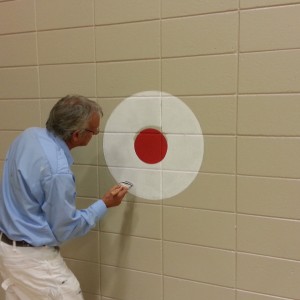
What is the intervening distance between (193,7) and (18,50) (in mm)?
979

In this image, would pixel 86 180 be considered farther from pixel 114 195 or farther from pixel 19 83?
pixel 19 83

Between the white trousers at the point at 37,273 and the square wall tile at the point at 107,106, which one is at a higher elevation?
the square wall tile at the point at 107,106

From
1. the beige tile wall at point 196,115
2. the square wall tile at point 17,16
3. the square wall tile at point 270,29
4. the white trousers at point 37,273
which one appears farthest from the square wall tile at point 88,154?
the square wall tile at point 270,29

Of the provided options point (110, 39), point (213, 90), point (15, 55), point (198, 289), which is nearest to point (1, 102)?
point (15, 55)

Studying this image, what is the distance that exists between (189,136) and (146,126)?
214mm

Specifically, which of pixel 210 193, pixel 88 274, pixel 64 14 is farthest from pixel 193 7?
pixel 88 274

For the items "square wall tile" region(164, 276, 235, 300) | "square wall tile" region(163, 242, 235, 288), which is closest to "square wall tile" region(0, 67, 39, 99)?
"square wall tile" region(163, 242, 235, 288)

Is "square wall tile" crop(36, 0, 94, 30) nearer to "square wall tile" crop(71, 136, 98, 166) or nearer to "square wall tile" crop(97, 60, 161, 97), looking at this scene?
"square wall tile" crop(97, 60, 161, 97)

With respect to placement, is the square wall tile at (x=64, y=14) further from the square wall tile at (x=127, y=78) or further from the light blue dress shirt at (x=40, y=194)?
the light blue dress shirt at (x=40, y=194)

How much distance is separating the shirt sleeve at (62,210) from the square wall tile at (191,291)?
54 cm

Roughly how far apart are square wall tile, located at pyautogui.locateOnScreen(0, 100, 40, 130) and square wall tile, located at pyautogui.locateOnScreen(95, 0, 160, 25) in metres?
0.58

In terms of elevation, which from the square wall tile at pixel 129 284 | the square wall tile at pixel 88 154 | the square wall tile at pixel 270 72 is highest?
the square wall tile at pixel 270 72

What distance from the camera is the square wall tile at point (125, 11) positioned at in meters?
1.58

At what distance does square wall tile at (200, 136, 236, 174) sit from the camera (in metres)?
1.50
